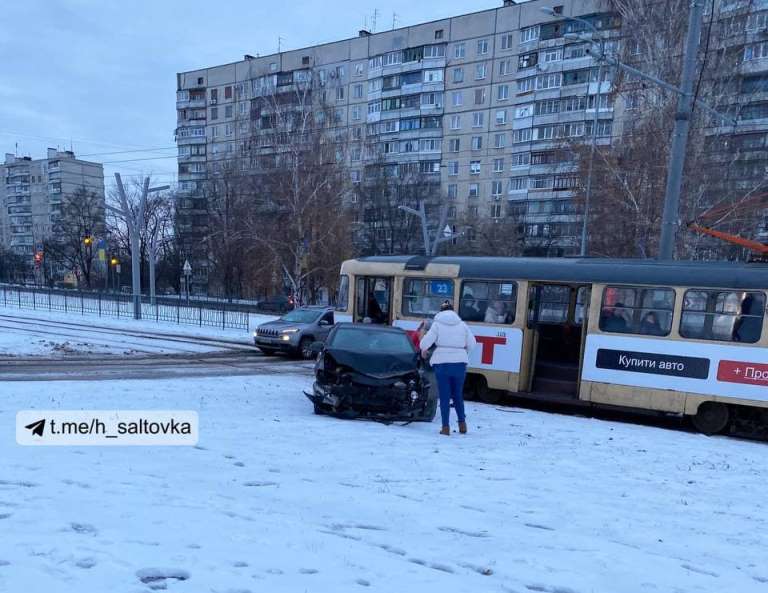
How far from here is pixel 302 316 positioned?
1875 cm

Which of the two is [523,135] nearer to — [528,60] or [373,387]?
[528,60]

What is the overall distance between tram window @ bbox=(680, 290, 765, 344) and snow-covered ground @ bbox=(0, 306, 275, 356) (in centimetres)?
1456

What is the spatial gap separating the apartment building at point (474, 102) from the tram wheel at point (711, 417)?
3431 centimetres

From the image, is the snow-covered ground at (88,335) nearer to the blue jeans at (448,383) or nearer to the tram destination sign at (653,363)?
the blue jeans at (448,383)

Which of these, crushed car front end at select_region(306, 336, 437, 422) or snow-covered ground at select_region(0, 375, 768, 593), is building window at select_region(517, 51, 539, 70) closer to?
crushed car front end at select_region(306, 336, 437, 422)

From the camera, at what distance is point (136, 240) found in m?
27.3

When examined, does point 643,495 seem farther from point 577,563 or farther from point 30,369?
point 30,369

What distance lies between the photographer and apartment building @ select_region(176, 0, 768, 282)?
46125 mm

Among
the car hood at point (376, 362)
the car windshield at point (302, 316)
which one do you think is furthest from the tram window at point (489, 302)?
the car windshield at point (302, 316)

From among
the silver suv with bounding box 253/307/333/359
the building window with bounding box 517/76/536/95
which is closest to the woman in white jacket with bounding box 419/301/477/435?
the silver suv with bounding box 253/307/333/359

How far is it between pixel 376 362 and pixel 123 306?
26.8 m

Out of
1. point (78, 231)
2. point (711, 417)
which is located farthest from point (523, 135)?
point (78, 231)

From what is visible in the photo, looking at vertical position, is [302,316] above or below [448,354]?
below

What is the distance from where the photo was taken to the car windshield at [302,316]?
18516 millimetres
